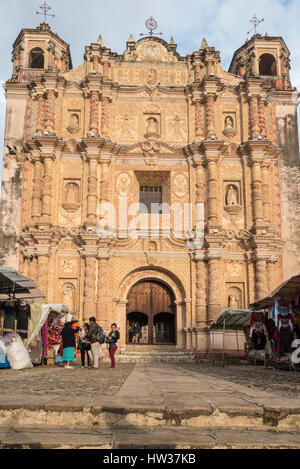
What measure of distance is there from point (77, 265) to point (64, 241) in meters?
1.06

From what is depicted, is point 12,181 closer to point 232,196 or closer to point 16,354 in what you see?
point 232,196

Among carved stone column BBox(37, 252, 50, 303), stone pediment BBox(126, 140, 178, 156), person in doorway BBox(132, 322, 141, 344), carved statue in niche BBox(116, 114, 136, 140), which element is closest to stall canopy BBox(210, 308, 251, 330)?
person in doorway BBox(132, 322, 141, 344)

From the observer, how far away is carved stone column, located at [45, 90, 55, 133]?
59.9 ft

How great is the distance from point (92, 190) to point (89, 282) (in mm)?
3595

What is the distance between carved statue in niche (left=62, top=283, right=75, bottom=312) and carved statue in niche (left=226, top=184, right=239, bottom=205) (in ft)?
22.9

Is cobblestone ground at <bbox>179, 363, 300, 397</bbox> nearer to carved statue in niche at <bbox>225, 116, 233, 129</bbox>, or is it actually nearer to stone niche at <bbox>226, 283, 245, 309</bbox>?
stone niche at <bbox>226, 283, 245, 309</bbox>

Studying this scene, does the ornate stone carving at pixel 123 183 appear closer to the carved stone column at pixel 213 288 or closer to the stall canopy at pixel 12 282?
the carved stone column at pixel 213 288

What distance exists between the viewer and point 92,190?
17.7 m

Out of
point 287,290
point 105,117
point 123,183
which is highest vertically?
point 105,117

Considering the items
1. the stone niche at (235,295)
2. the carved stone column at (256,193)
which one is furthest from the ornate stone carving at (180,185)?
the stone niche at (235,295)

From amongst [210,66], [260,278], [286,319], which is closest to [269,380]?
[286,319]

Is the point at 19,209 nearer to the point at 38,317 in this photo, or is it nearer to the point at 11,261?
the point at 11,261

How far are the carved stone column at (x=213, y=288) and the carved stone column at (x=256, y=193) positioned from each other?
227 centimetres

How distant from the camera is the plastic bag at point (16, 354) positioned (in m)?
10.3
